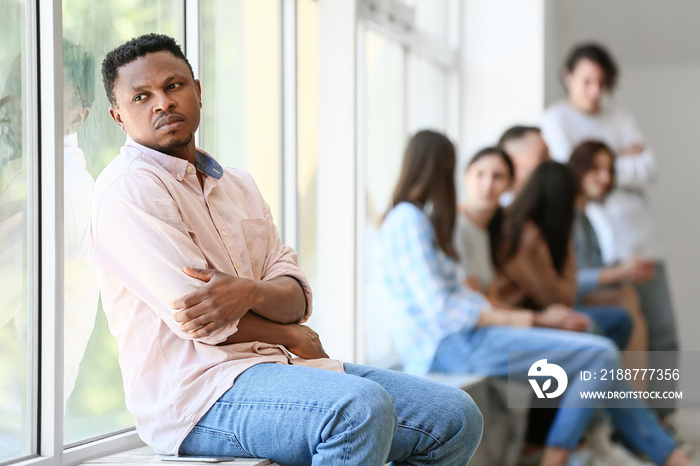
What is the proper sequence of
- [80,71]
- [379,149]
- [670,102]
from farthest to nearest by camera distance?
1. [379,149]
2. [670,102]
3. [80,71]

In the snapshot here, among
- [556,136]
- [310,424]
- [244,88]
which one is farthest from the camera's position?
[556,136]

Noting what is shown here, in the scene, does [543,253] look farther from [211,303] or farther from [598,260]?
[211,303]

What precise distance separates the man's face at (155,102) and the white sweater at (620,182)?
1761 mm

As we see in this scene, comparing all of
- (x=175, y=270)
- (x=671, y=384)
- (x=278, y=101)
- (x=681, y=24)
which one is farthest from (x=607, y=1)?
(x=175, y=270)

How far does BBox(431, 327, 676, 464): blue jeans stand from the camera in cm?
276

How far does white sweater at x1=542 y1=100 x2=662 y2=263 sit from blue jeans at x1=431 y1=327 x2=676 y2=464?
353 millimetres

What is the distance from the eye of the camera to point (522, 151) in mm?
2789

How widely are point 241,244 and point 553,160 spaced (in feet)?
5.51

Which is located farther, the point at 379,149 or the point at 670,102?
the point at 379,149

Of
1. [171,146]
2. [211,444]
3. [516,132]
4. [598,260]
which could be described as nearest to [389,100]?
[516,132]

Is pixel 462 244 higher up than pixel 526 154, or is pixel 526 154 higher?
pixel 526 154

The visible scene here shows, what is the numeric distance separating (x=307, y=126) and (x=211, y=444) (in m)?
1.73

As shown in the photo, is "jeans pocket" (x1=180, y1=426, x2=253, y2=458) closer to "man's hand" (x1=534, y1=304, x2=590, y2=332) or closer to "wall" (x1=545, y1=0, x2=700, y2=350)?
"man's hand" (x1=534, y1=304, x2=590, y2=332)

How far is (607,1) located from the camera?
8.88ft
